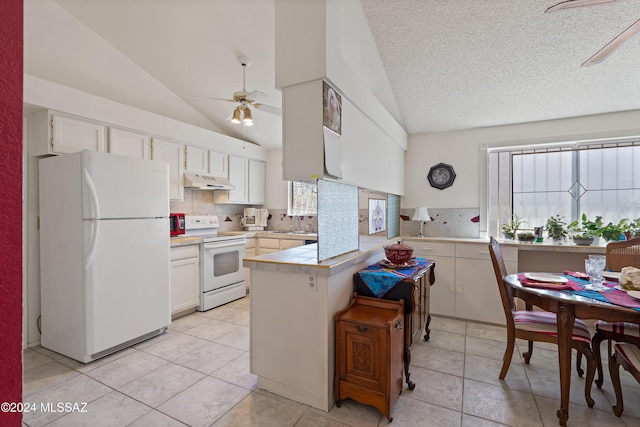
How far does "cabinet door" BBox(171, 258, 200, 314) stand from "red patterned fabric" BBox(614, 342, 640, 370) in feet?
12.9

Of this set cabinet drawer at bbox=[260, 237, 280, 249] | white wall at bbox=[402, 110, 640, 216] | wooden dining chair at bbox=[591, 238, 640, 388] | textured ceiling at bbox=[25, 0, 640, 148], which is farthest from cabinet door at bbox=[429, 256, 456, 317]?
cabinet drawer at bbox=[260, 237, 280, 249]

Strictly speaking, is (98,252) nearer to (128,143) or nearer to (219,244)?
(128,143)

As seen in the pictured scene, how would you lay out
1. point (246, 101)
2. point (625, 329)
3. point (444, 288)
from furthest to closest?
point (444, 288) → point (246, 101) → point (625, 329)

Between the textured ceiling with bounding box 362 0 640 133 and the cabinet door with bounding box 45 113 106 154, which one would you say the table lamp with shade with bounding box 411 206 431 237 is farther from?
the cabinet door with bounding box 45 113 106 154

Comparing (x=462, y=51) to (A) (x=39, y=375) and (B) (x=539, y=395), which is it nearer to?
(B) (x=539, y=395)

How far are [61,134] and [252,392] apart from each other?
290 cm

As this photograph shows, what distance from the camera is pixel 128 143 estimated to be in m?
3.31

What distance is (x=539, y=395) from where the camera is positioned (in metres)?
2.09

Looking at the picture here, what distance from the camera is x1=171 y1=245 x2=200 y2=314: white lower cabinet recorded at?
136 inches

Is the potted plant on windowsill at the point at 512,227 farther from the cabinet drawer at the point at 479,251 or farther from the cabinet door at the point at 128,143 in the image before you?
the cabinet door at the point at 128,143

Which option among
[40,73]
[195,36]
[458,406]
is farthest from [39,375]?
→ [195,36]

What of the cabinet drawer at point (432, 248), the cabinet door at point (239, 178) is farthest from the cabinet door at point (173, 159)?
the cabinet drawer at point (432, 248)

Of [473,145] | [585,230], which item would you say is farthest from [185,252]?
[585,230]

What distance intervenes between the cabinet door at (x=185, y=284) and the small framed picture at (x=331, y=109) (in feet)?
8.32
